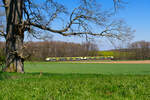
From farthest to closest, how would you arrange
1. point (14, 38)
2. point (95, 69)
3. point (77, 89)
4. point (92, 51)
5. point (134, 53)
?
point (92, 51), point (134, 53), point (95, 69), point (14, 38), point (77, 89)

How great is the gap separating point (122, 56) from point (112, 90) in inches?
3023

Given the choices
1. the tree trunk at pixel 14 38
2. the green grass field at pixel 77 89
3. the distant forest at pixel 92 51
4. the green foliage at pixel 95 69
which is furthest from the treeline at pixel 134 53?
the green grass field at pixel 77 89

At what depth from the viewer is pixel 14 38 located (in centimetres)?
1240

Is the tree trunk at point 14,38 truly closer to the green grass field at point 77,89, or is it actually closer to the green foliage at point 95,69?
the green foliage at point 95,69

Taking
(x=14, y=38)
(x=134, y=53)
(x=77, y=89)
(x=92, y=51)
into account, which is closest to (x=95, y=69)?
(x=14, y=38)

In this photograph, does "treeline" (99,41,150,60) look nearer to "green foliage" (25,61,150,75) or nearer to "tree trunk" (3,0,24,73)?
"green foliage" (25,61,150,75)

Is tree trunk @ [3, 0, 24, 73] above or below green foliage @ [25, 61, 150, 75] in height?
above

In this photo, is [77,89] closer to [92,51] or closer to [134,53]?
[134,53]

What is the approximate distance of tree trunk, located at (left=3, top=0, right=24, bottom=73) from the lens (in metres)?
12.3

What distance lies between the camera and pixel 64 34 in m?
13.1

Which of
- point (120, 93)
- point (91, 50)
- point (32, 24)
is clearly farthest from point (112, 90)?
point (91, 50)

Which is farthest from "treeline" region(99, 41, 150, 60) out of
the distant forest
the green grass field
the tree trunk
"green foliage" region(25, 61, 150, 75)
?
the green grass field

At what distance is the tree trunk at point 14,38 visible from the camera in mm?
12312

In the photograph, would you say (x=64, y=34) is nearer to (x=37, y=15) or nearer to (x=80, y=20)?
(x=80, y=20)
